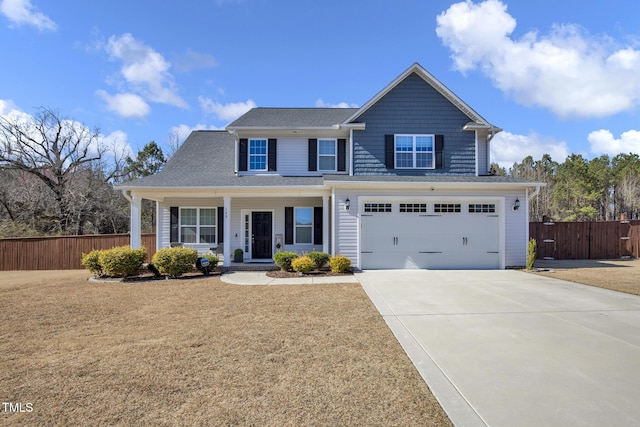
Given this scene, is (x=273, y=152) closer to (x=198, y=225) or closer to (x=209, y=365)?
(x=198, y=225)

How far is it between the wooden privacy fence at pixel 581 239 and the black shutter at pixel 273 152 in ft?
40.0

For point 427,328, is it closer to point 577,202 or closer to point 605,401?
point 605,401

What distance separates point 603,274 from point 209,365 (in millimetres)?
12778

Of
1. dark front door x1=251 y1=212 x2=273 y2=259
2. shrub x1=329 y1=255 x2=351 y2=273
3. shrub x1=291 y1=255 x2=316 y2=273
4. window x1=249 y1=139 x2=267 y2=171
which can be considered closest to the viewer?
shrub x1=291 y1=255 x2=316 y2=273

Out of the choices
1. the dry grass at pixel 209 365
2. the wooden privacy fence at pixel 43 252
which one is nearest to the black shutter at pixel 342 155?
the dry grass at pixel 209 365

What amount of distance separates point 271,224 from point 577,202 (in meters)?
32.1

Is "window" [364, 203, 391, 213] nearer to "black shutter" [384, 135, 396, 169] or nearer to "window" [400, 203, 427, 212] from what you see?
"window" [400, 203, 427, 212]

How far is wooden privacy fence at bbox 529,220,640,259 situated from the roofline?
615 cm

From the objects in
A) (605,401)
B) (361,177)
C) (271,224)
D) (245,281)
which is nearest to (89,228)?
(271,224)

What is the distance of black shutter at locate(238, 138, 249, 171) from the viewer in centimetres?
1418

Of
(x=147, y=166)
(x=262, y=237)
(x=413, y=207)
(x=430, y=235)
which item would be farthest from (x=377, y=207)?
(x=147, y=166)

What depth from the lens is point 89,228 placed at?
2272 centimetres

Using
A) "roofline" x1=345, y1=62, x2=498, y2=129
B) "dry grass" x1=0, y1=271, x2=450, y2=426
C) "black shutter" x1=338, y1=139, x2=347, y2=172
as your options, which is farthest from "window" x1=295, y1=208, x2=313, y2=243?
"dry grass" x1=0, y1=271, x2=450, y2=426

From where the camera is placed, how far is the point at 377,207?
39.9 ft
